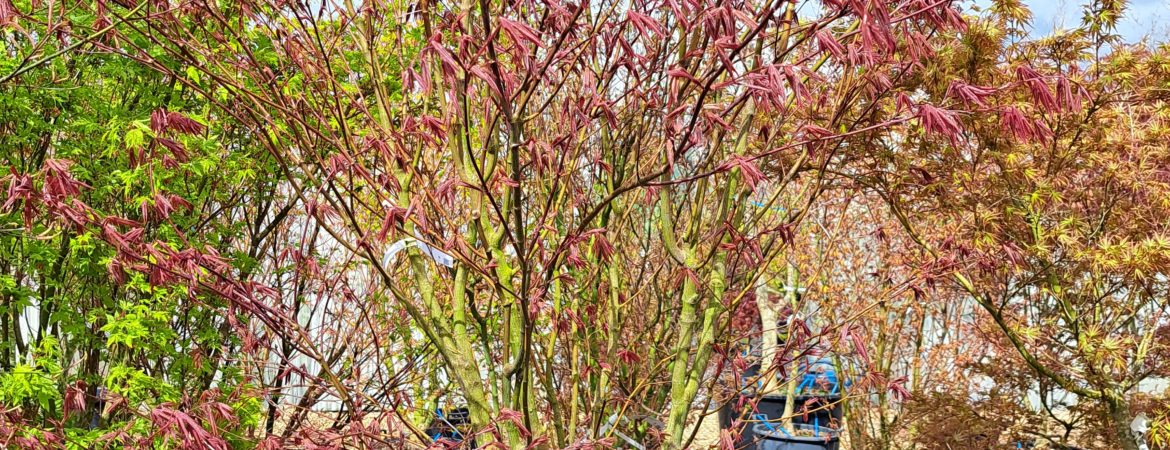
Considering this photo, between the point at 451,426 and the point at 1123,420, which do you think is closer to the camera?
the point at 451,426

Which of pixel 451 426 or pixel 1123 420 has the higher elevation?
pixel 1123 420

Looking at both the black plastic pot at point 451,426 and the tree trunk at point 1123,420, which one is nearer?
the black plastic pot at point 451,426

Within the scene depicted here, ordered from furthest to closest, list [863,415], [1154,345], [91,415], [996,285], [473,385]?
[863,415], [996,285], [1154,345], [91,415], [473,385]

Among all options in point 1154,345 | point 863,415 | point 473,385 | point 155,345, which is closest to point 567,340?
point 473,385

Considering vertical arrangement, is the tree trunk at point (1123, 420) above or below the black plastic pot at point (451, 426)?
above

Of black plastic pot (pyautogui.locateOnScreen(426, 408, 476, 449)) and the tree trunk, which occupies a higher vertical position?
the tree trunk

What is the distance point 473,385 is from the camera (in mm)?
2762

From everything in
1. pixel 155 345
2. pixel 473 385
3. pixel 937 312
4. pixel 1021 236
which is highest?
pixel 937 312

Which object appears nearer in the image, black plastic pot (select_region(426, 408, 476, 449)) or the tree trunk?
black plastic pot (select_region(426, 408, 476, 449))

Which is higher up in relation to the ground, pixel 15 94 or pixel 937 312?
pixel 937 312

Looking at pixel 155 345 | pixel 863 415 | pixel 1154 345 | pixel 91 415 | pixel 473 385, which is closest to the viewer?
pixel 473 385

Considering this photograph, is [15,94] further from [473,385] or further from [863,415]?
[863,415]

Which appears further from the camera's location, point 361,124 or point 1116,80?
point 361,124

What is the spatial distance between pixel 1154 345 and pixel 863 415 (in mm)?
3577
